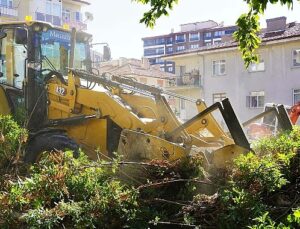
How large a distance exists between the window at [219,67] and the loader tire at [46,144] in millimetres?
29209

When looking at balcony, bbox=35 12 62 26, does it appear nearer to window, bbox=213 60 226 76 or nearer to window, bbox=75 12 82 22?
window, bbox=75 12 82 22

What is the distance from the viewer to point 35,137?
313 inches

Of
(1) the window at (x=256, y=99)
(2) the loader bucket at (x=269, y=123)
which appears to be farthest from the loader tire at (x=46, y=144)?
(1) the window at (x=256, y=99)

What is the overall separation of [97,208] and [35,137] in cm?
351

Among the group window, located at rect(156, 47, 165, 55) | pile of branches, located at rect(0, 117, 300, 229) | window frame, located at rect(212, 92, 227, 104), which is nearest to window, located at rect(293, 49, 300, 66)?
window frame, located at rect(212, 92, 227, 104)

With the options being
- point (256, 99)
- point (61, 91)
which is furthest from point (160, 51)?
point (61, 91)

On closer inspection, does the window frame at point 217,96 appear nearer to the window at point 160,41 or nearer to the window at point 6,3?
the window at point 6,3

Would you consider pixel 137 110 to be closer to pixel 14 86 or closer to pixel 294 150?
pixel 14 86

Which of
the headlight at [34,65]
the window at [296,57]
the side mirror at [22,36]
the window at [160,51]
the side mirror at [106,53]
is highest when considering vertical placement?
the window at [160,51]

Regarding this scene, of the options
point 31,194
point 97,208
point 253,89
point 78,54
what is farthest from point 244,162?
point 253,89

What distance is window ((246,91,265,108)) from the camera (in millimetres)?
33500

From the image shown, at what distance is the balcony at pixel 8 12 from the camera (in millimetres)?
46459

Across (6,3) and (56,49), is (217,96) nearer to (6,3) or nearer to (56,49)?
(6,3)

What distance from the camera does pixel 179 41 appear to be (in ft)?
384
